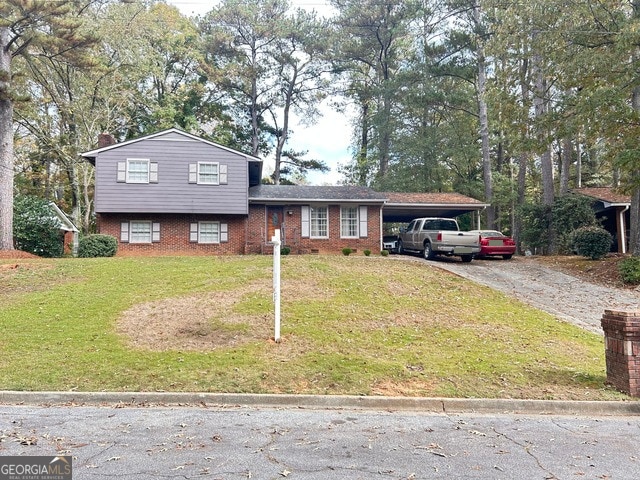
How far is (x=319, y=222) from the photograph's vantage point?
22.8 m

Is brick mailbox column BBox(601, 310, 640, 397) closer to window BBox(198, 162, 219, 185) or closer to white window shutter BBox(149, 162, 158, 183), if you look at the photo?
window BBox(198, 162, 219, 185)

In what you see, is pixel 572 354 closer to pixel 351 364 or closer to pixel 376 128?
pixel 351 364

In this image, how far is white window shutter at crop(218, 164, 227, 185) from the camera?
21.6 metres

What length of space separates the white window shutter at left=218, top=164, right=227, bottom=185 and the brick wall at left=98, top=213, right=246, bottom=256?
1.74m

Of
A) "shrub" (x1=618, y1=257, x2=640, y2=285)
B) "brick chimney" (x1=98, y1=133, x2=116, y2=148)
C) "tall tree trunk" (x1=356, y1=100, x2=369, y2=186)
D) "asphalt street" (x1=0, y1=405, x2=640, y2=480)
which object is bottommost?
"asphalt street" (x1=0, y1=405, x2=640, y2=480)

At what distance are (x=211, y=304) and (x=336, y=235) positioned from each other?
13.0 m

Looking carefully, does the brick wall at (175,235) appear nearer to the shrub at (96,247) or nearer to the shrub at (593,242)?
the shrub at (96,247)

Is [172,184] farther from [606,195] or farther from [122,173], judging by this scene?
[606,195]

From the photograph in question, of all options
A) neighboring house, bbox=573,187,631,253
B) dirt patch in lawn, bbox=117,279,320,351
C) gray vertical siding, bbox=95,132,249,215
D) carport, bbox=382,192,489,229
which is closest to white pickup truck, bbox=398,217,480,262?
carport, bbox=382,192,489,229

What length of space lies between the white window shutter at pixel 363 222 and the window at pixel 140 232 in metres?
10.5

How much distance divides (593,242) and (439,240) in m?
6.01

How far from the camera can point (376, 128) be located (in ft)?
107

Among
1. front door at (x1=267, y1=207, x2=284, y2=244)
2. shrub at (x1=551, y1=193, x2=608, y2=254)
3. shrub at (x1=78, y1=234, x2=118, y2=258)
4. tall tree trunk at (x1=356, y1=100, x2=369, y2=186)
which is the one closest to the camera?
shrub at (x1=78, y1=234, x2=118, y2=258)

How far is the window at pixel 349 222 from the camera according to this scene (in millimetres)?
22844
